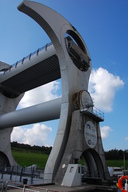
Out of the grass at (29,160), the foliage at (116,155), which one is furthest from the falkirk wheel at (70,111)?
the foliage at (116,155)

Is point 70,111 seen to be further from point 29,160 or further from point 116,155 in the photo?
point 116,155

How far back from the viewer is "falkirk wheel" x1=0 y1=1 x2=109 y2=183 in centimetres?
1412

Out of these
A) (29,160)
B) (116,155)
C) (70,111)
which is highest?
(70,111)

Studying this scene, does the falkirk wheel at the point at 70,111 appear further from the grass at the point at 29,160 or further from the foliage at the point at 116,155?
the foliage at the point at 116,155

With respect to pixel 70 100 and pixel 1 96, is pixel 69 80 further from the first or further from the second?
pixel 1 96

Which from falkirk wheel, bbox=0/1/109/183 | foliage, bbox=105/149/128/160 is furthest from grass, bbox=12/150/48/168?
falkirk wheel, bbox=0/1/109/183

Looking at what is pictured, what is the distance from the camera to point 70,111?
16.1 meters

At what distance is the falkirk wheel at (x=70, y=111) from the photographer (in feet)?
46.3

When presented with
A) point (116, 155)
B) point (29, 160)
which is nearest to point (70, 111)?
point (29, 160)

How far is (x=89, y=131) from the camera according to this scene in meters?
16.4

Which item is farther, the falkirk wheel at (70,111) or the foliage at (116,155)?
the foliage at (116,155)

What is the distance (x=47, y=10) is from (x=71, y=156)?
13031 mm

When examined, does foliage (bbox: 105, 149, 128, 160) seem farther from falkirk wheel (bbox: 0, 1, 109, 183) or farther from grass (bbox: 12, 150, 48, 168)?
falkirk wheel (bbox: 0, 1, 109, 183)

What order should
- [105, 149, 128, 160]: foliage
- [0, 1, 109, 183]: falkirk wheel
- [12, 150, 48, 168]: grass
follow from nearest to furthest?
1. [0, 1, 109, 183]: falkirk wheel
2. [12, 150, 48, 168]: grass
3. [105, 149, 128, 160]: foliage
